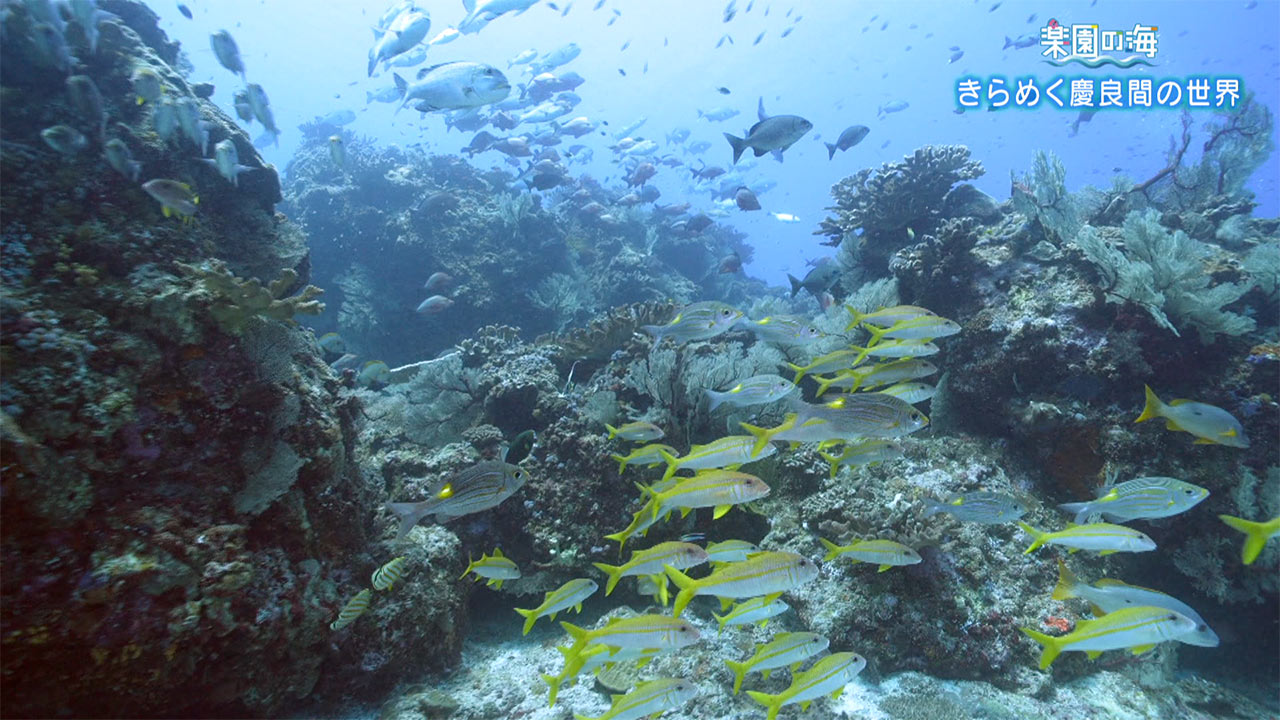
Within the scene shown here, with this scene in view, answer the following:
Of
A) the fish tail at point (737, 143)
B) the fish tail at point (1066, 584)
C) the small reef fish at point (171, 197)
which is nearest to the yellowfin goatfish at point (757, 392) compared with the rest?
the fish tail at point (1066, 584)

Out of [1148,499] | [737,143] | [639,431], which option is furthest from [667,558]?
[737,143]

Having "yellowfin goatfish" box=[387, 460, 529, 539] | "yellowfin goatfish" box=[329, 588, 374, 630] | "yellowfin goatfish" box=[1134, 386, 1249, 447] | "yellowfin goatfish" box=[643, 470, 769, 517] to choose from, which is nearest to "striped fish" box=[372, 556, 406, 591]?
"yellowfin goatfish" box=[329, 588, 374, 630]

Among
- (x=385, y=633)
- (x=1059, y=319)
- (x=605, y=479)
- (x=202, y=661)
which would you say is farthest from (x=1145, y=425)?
(x=202, y=661)

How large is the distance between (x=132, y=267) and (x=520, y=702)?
4064 mm

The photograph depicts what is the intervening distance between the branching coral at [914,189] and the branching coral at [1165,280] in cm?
340

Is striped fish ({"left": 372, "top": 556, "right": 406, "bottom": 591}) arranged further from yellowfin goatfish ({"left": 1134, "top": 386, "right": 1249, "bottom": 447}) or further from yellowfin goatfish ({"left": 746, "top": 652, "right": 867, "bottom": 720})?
yellowfin goatfish ({"left": 1134, "top": 386, "right": 1249, "bottom": 447})

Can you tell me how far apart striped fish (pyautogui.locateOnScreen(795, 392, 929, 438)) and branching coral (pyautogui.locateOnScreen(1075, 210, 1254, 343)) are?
3240mm

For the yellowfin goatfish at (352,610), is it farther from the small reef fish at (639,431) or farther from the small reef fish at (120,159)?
the small reef fish at (120,159)

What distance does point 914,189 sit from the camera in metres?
8.73

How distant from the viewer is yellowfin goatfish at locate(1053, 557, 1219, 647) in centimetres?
256

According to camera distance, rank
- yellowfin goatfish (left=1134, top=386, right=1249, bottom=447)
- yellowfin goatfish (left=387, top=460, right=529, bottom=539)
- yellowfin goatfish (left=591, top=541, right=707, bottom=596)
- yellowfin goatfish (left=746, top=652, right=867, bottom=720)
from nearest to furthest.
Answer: yellowfin goatfish (left=746, top=652, right=867, bottom=720), yellowfin goatfish (left=591, top=541, right=707, bottom=596), yellowfin goatfish (left=387, top=460, right=529, bottom=539), yellowfin goatfish (left=1134, top=386, right=1249, bottom=447)

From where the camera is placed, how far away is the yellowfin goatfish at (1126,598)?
2564 mm

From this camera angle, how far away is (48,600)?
231 centimetres

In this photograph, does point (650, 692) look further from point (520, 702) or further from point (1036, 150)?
point (1036, 150)
